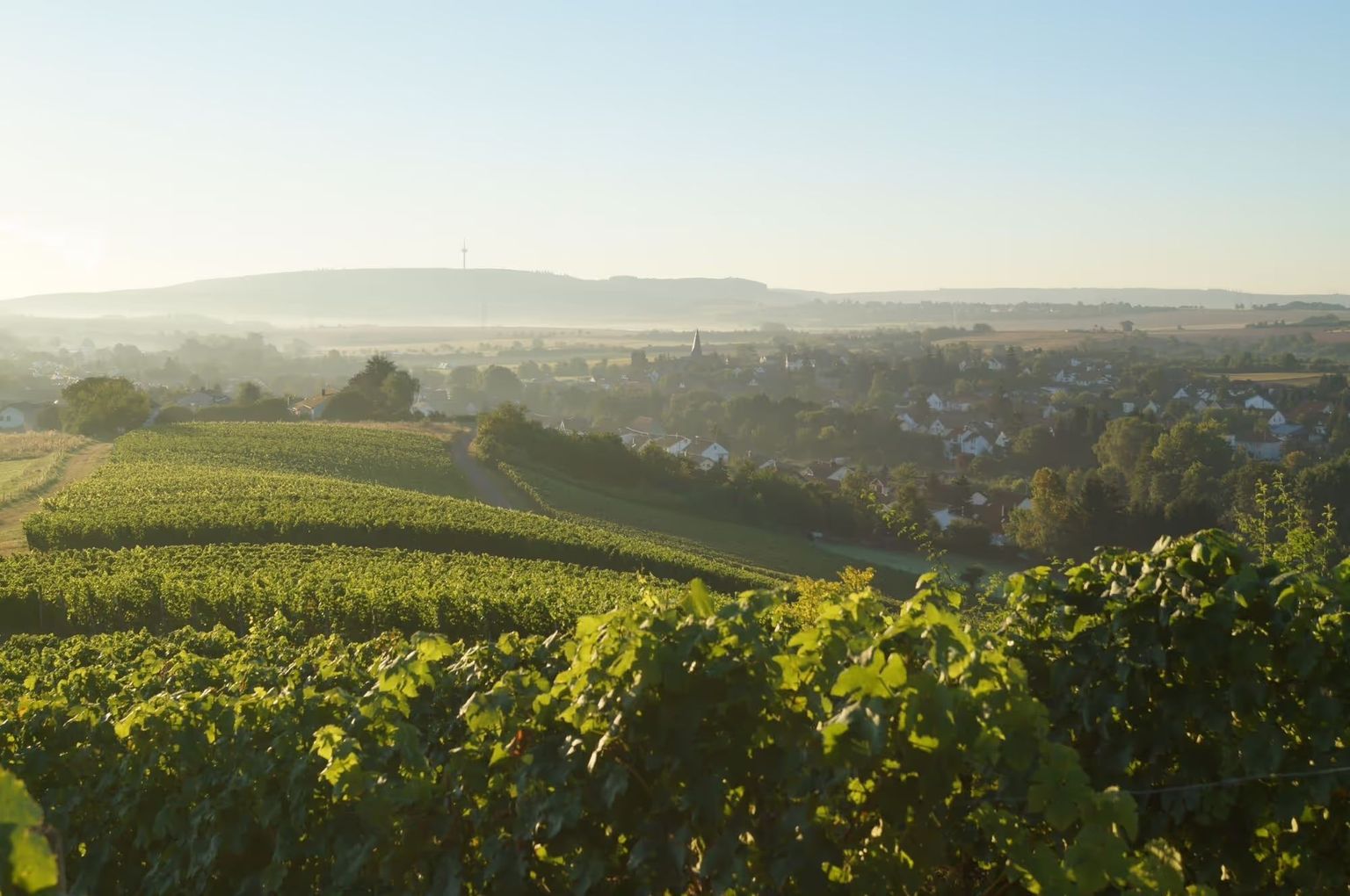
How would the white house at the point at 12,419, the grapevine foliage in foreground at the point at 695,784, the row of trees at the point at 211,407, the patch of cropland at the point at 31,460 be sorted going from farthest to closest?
the white house at the point at 12,419, the row of trees at the point at 211,407, the patch of cropland at the point at 31,460, the grapevine foliage in foreground at the point at 695,784

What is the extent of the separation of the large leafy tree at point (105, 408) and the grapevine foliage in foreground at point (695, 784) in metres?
56.4

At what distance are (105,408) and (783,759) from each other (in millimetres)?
60656

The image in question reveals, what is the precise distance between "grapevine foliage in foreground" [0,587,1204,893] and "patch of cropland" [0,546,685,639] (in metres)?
12.4

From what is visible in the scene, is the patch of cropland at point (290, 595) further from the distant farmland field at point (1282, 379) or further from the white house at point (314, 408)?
the distant farmland field at point (1282, 379)

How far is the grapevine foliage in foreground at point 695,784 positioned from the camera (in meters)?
3.47

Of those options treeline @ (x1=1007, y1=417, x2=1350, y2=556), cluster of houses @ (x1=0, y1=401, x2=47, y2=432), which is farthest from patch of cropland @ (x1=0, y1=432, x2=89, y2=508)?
treeline @ (x1=1007, y1=417, x2=1350, y2=556)

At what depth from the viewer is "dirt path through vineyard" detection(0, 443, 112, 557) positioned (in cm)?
2884

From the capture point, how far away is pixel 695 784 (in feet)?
12.3

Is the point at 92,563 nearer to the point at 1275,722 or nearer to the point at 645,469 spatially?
the point at 1275,722

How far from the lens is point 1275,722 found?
4.34 meters

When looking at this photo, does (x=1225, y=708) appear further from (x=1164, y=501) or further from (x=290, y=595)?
(x=1164, y=501)

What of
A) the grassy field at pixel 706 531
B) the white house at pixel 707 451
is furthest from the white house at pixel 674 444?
the grassy field at pixel 706 531

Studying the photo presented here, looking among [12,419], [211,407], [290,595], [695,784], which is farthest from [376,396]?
[695,784]

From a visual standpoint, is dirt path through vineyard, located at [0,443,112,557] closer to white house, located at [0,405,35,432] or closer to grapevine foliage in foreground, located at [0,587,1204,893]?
grapevine foliage in foreground, located at [0,587,1204,893]
